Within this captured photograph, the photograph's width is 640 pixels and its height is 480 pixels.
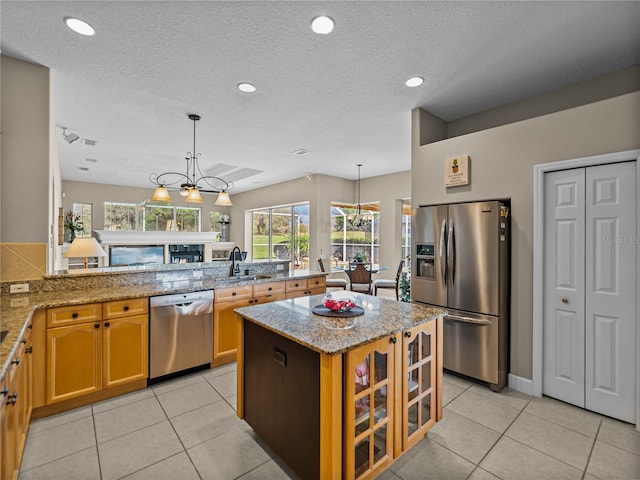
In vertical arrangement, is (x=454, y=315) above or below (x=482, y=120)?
below

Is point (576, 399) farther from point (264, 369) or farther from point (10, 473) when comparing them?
point (10, 473)

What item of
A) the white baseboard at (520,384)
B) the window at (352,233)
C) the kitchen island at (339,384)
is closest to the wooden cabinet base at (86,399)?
the kitchen island at (339,384)

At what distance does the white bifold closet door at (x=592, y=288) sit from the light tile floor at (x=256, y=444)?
24cm

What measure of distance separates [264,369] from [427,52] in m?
2.64

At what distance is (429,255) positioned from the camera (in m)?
3.26

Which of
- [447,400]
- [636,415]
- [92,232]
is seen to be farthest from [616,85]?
[92,232]

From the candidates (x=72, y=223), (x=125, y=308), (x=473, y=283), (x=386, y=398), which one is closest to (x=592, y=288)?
(x=473, y=283)

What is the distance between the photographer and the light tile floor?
1816mm

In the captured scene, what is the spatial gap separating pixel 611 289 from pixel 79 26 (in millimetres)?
4366

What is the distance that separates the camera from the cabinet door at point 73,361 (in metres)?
2.31

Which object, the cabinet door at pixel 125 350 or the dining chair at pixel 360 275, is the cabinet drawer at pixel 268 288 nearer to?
the cabinet door at pixel 125 350

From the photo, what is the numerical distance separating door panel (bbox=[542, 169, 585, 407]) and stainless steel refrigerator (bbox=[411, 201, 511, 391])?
0.32 meters

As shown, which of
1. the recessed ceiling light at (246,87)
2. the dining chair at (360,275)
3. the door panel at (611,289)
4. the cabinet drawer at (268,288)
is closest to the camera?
the door panel at (611,289)

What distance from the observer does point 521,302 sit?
2814 millimetres
